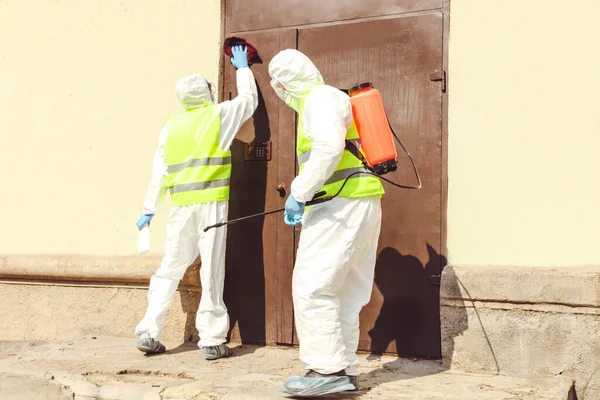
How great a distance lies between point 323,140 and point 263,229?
5.35ft

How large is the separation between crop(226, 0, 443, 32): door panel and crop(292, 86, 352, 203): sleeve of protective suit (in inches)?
53.6

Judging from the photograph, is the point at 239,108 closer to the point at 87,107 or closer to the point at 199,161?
the point at 199,161

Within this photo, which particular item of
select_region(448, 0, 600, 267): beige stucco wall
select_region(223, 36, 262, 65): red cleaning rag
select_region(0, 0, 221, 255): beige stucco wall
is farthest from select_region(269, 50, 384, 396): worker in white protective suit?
select_region(0, 0, 221, 255): beige stucco wall

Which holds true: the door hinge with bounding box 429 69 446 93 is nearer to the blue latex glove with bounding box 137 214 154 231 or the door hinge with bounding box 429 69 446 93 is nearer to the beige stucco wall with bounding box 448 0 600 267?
the beige stucco wall with bounding box 448 0 600 267

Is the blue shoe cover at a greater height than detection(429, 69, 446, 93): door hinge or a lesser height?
lesser

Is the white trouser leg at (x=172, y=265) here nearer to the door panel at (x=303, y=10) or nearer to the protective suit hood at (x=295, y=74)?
the protective suit hood at (x=295, y=74)

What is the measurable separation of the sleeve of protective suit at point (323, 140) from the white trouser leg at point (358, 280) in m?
0.31

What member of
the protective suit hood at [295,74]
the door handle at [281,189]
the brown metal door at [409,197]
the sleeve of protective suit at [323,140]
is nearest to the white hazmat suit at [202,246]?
the door handle at [281,189]

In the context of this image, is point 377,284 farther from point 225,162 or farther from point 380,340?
point 225,162

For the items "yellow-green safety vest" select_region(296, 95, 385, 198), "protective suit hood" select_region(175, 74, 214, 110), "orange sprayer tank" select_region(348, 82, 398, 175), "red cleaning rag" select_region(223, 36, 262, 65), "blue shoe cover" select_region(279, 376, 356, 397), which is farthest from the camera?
"red cleaning rag" select_region(223, 36, 262, 65)

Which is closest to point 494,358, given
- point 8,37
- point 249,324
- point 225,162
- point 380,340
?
point 380,340

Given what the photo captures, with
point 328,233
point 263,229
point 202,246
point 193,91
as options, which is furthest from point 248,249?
point 328,233

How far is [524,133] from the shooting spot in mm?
4266

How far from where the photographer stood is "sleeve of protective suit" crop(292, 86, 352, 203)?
11.7ft
